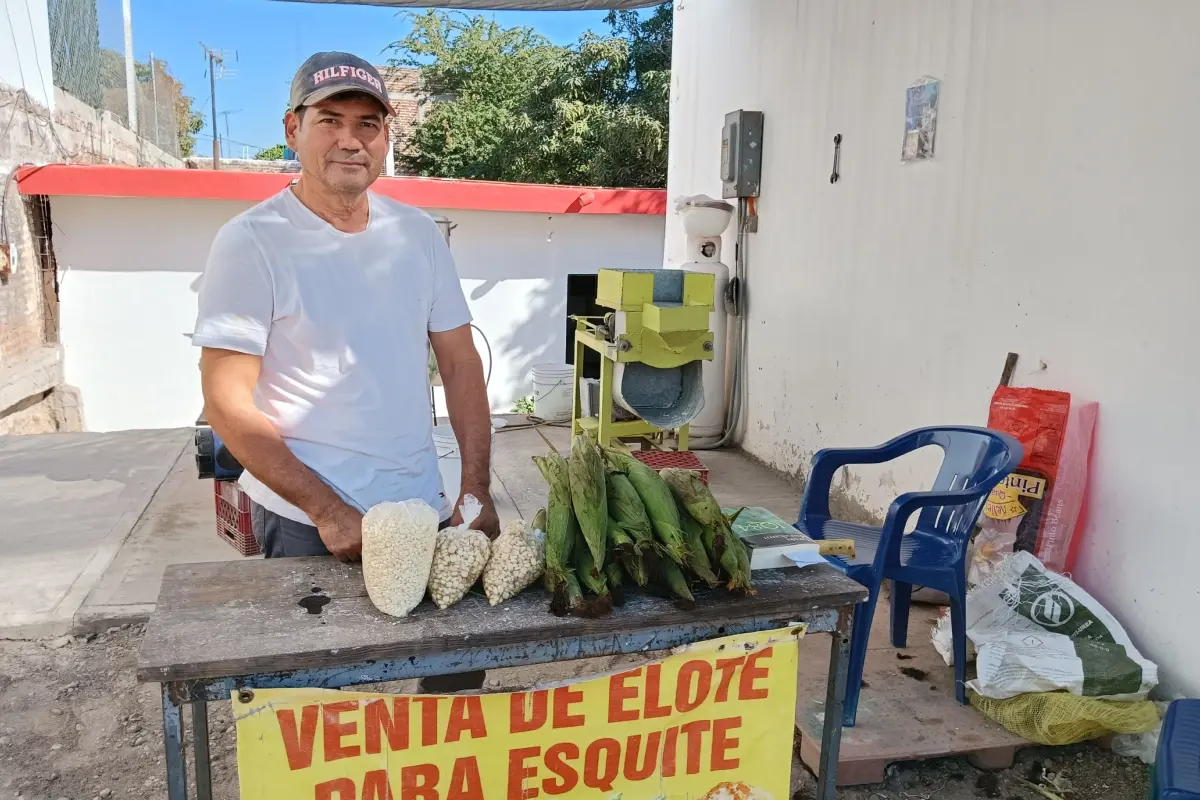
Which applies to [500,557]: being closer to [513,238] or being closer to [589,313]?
[513,238]

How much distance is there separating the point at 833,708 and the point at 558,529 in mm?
873

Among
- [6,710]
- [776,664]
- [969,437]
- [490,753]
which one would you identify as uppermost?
[969,437]

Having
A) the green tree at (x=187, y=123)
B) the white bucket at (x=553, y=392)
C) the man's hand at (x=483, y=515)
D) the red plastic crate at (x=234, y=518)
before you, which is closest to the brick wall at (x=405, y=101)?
the green tree at (x=187, y=123)

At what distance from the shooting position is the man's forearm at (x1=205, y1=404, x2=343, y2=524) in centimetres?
182

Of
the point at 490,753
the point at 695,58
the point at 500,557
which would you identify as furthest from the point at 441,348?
the point at 695,58

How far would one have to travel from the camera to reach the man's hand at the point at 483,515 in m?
2.08

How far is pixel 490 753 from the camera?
1.77m

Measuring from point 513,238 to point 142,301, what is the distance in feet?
12.7

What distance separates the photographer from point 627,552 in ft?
5.90

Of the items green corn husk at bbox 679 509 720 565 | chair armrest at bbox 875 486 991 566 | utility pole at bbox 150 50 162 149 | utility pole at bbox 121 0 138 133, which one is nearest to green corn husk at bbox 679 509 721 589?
green corn husk at bbox 679 509 720 565

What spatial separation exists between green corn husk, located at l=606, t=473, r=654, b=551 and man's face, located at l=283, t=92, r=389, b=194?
0.92 meters

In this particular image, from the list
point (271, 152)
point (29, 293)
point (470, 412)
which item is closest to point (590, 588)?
point (470, 412)

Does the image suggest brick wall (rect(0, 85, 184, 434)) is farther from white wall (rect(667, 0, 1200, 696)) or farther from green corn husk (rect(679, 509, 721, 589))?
green corn husk (rect(679, 509, 721, 589))

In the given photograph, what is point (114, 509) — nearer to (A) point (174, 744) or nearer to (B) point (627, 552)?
(A) point (174, 744)
